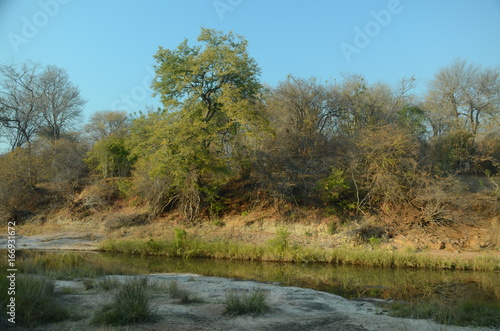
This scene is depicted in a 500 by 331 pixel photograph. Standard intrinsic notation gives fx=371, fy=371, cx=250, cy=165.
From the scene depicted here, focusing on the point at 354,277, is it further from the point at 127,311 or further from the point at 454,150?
the point at 454,150

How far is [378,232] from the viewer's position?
21.1 meters

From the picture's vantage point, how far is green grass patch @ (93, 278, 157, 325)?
7734mm

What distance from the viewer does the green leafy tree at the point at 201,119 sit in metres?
23.6

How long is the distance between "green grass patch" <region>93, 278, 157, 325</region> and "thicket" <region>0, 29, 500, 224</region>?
1500 cm

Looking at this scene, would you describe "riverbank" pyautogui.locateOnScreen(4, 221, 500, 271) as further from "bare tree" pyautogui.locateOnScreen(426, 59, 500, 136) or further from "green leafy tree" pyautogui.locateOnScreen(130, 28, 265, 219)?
"bare tree" pyautogui.locateOnScreen(426, 59, 500, 136)

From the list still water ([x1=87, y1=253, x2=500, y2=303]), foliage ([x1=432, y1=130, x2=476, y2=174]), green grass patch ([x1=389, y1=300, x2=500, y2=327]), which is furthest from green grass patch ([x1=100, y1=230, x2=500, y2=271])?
foliage ([x1=432, y1=130, x2=476, y2=174])

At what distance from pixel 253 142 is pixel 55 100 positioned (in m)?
30.6

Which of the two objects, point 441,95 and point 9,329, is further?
point 441,95

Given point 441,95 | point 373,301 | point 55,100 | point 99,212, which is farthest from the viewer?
point 55,100

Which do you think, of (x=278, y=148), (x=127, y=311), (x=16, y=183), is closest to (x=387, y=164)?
(x=278, y=148)

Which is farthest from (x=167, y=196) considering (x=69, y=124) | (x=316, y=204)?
(x=69, y=124)

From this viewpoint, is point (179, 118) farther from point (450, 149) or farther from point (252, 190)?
point (450, 149)

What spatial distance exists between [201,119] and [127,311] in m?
18.5

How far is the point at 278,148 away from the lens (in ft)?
84.4
